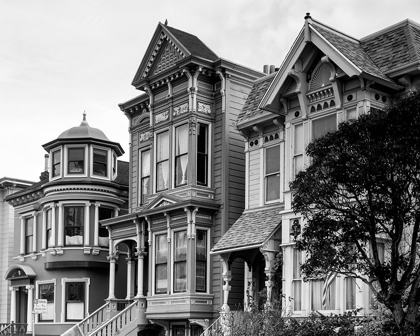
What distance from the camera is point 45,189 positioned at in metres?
36.0

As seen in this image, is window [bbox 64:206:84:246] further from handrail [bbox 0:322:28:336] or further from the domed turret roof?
handrail [bbox 0:322:28:336]

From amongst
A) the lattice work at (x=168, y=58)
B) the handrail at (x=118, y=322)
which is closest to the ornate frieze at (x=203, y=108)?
the lattice work at (x=168, y=58)

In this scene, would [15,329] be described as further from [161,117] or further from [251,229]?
[251,229]

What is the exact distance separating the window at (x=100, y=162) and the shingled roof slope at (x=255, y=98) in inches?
440

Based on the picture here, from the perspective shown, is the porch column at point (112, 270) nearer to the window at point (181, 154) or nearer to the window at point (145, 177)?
the window at point (145, 177)

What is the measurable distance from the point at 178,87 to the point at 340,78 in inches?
350

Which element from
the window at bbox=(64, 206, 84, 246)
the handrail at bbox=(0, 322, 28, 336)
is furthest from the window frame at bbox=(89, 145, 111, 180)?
the handrail at bbox=(0, 322, 28, 336)

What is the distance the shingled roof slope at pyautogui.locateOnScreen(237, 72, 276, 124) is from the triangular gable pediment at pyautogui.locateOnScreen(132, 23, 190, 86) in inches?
137

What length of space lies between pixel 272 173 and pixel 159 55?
7714 mm

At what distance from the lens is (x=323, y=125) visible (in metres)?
21.5

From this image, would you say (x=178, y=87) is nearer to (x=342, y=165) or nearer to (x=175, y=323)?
(x=175, y=323)

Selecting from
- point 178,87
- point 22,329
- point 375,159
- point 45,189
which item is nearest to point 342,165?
point 375,159

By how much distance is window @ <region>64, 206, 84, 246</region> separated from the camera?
114 feet

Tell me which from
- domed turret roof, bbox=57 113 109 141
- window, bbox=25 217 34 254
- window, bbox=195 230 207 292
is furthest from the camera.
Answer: window, bbox=25 217 34 254
